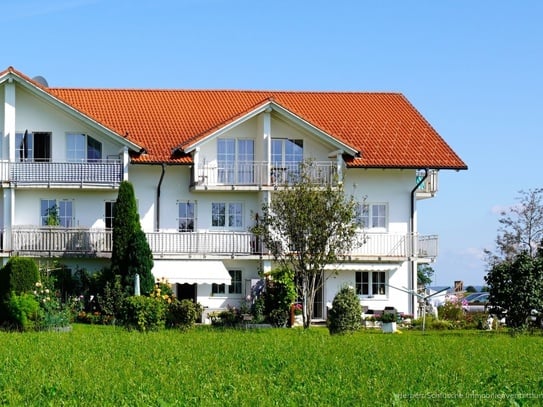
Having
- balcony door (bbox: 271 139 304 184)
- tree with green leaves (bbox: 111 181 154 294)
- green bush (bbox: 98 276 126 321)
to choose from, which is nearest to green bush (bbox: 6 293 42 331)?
green bush (bbox: 98 276 126 321)

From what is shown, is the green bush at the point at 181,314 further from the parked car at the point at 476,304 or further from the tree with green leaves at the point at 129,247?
the parked car at the point at 476,304

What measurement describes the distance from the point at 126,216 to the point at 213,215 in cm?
502

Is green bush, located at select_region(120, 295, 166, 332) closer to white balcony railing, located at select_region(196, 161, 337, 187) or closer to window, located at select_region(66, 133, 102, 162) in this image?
white balcony railing, located at select_region(196, 161, 337, 187)

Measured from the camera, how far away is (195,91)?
5469 cm

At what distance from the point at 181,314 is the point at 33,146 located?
14.2 metres

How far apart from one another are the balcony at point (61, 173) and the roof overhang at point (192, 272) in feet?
13.0

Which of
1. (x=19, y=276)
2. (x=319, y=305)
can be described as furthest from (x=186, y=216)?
(x=19, y=276)

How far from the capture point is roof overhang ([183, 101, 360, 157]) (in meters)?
46.9

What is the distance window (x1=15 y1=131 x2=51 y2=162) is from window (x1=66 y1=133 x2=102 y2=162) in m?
0.86

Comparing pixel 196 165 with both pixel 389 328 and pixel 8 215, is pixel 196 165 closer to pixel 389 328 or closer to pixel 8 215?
pixel 8 215

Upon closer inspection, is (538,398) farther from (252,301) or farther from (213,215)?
(213,215)

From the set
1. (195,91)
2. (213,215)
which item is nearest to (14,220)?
(213,215)

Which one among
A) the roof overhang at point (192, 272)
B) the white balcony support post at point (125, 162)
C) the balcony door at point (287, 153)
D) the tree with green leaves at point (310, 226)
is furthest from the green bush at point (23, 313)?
the balcony door at point (287, 153)

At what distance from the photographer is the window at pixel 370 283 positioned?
160 ft
